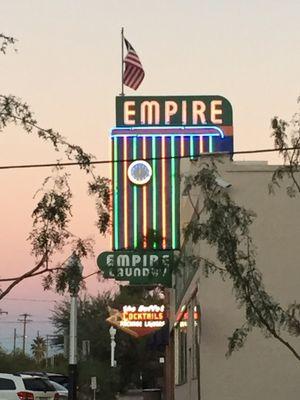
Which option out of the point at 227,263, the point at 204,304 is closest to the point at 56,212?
the point at 227,263

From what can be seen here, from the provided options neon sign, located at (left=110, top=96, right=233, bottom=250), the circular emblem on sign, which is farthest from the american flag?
the circular emblem on sign

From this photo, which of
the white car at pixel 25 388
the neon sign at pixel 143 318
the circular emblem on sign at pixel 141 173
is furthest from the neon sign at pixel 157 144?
the white car at pixel 25 388

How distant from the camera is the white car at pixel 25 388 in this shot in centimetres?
2488

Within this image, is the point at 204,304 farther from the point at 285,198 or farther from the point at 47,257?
the point at 47,257

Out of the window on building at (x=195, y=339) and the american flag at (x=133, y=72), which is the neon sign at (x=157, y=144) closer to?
the american flag at (x=133, y=72)

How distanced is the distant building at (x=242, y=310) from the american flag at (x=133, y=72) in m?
19.8

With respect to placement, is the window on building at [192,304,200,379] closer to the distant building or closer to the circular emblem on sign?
the distant building

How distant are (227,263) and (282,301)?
6.20 metres

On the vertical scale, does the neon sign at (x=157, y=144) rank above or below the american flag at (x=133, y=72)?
below

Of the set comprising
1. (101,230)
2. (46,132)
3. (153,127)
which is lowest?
(101,230)

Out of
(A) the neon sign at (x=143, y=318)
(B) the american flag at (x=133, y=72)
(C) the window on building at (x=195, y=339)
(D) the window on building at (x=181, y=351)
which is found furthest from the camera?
(B) the american flag at (x=133, y=72)

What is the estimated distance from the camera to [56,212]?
13930mm

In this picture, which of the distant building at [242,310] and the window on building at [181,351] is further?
the window on building at [181,351]

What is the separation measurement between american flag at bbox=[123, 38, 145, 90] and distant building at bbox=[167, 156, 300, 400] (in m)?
19.8
